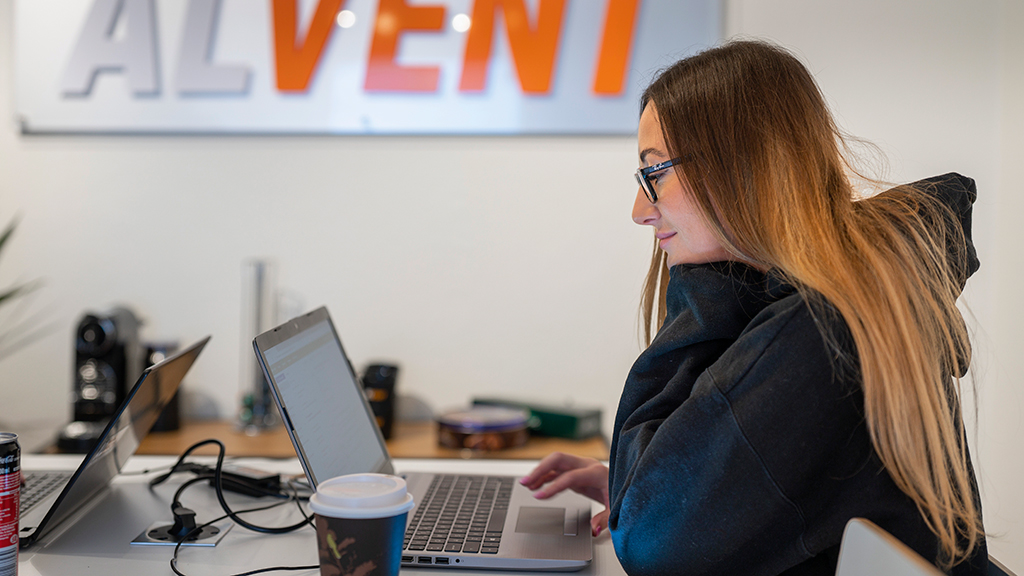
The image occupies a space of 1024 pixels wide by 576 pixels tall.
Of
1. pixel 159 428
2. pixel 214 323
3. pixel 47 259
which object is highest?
pixel 47 259

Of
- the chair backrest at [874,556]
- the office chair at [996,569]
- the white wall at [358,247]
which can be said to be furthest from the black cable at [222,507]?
the white wall at [358,247]

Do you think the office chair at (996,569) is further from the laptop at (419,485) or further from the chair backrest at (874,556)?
the laptop at (419,485)

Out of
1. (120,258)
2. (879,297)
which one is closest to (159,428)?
(120,258)

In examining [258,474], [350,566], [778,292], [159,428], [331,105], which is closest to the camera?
[350,566]

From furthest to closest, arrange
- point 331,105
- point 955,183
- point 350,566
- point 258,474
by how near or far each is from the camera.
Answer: point 331,105 < point 258,474 < point 955,183 < point 350,566

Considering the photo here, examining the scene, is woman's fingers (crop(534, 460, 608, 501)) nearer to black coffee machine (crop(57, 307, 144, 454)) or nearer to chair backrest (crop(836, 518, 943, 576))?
chair backrest (crop(836, 518, 943, 576))

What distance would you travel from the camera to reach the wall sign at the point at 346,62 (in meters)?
2.20

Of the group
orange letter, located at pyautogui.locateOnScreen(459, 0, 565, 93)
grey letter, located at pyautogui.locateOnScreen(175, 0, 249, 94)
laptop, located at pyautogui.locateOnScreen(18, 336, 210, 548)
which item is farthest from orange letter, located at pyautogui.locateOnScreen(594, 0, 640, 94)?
laptop, located at pyautogui.locateOnScreen(18, 336, 210, 548)

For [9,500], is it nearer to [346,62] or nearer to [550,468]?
[550,468]

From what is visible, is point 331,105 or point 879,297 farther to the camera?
point 331,105

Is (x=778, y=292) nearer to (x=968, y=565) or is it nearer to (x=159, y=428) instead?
(x=968, y=565)

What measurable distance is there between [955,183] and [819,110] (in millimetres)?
203

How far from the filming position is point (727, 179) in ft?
3.12

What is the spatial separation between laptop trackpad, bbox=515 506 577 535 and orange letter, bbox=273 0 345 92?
5.19ft
